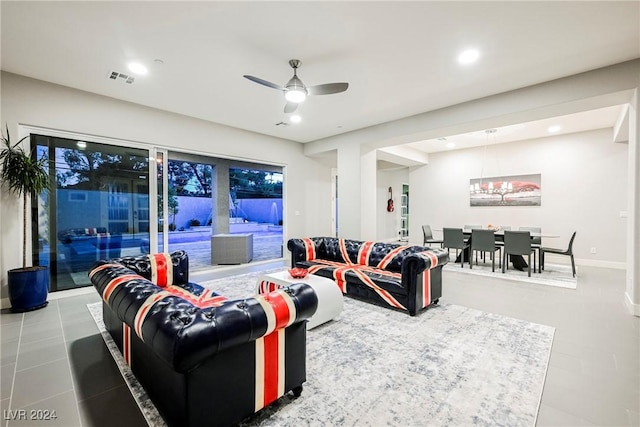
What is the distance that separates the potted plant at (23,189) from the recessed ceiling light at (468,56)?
553 centimetres

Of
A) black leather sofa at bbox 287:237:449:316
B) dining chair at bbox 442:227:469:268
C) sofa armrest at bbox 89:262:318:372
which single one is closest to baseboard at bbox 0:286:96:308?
sofa armrest at bbox 89:262:318:372

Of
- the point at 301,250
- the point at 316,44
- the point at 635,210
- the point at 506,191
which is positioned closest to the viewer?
the point at 316,44

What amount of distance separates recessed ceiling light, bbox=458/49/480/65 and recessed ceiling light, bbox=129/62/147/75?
3892mm

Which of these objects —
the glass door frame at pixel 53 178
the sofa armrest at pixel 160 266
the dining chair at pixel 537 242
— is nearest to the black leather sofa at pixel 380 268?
the sofa armrest at pixel 160 266

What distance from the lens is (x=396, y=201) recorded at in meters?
11.0

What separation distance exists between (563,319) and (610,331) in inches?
15.5

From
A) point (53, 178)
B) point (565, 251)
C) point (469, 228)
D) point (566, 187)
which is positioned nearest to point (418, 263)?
point (565, 251)

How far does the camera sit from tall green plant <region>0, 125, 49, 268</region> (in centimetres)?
354

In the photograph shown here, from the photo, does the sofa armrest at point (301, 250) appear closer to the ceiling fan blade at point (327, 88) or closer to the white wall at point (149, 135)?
the white wall at point (149, 135)

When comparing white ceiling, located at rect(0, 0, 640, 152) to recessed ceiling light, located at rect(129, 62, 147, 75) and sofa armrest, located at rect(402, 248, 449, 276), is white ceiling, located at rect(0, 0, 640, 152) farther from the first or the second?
sofa armrest, located at rect(402, 248, 449, 276)

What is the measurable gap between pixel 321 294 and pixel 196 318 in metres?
1.84

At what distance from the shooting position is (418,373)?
2.25 metres

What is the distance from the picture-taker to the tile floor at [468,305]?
1.84m

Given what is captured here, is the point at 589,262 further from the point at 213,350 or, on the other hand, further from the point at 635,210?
the point at 213,350
